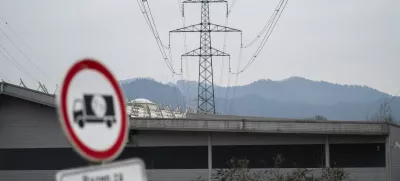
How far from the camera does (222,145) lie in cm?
1880

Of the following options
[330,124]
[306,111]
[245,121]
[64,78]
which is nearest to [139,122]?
[245,121]

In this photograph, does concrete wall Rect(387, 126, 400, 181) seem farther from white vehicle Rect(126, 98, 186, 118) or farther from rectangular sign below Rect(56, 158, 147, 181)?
rectangular sign below Rect(56, 158, 147, 181)

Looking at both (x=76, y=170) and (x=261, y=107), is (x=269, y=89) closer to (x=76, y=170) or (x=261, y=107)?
(x=261, y=107)

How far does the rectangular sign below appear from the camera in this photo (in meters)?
3.35

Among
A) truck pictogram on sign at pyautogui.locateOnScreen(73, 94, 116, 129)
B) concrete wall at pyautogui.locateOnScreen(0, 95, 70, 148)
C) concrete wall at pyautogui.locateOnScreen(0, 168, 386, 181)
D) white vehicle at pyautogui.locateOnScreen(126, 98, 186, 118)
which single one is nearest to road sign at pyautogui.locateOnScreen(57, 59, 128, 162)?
truck pictogram on sign at pyautogui.locateOnScreen(73, 94, 116, 129)

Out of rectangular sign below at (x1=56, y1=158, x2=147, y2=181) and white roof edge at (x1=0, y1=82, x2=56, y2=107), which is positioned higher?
white roof edge at (x1=0, y1=82, x2=56, y2=107)

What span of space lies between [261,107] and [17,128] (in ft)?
440

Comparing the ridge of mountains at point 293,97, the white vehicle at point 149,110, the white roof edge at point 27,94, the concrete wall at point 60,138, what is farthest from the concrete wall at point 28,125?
the ridge of mountains at point 293,97

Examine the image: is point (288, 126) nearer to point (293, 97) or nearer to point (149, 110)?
point (149, 110)

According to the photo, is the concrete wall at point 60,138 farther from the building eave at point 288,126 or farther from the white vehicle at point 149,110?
the white vehicle at point 149,110

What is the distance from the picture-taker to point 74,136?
3424 millimetres

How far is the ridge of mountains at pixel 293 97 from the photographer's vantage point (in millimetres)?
132250

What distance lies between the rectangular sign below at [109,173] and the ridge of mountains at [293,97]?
397ft

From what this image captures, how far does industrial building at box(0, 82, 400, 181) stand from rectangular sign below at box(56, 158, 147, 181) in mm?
14435
